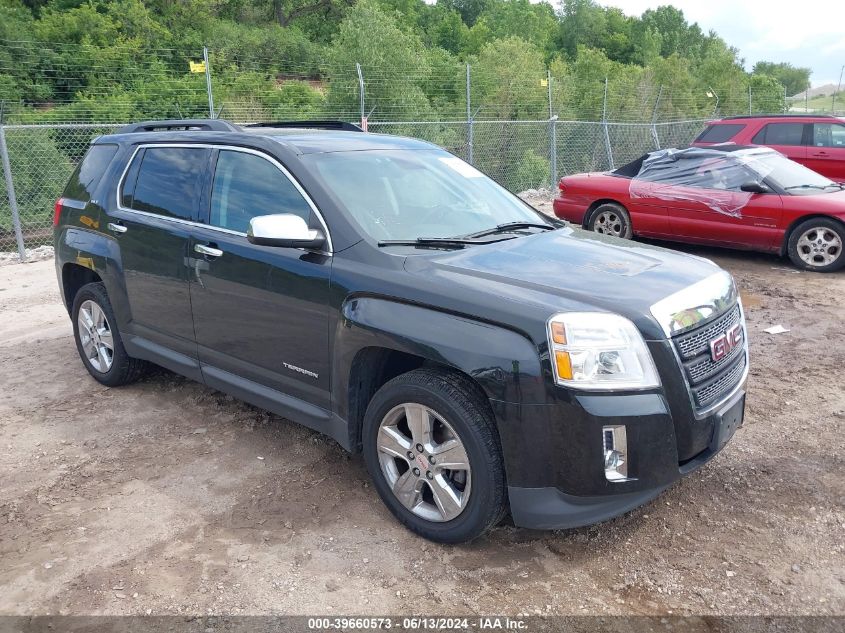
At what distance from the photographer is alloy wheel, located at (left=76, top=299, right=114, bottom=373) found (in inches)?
206

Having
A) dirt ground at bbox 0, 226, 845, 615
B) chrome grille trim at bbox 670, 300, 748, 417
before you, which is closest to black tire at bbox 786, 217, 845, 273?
dirt ground at bbox 0, 226, 845, 615

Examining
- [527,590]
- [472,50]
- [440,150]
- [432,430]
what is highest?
[472,50]

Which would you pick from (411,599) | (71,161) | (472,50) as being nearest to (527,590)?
(411,599)

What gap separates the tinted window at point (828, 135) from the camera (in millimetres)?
12406

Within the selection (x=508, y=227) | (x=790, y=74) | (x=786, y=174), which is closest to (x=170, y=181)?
(x=508, y=227)

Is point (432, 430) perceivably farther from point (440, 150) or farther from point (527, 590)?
point (440, 150)

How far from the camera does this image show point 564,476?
9.68 ft

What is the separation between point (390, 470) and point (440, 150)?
2261 millimetres

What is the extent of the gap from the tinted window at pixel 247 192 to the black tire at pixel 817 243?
693 cm

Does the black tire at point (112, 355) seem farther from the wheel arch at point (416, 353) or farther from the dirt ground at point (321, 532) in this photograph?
the wheel arch at point (416, 353)

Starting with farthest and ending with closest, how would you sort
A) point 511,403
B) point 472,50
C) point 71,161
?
point 472,50, point 71,161, point 511,403

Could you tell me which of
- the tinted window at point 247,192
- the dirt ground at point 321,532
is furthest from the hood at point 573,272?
the dirt ground at point 321,532

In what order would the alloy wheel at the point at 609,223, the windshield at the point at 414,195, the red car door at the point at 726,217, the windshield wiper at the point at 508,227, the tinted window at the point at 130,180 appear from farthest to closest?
the alloy wheel at the point at 609,223 < the red car door at the point at 726,217 < the tinted window at the point at 130,180 < the windshield wiper at the point at 508,227 < the windshield at the point at 414,195

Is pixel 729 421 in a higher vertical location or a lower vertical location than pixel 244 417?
higher
